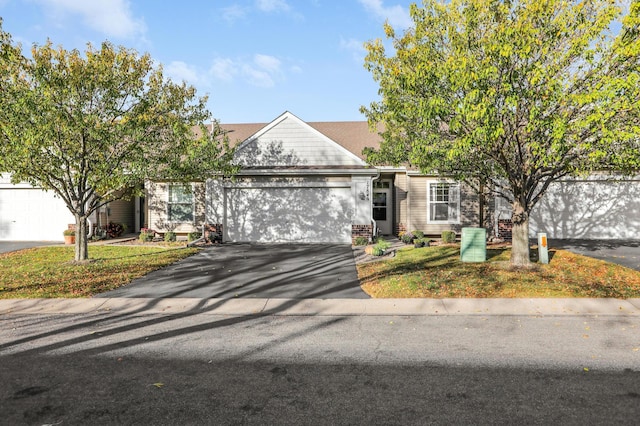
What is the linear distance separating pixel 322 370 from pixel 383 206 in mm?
17157

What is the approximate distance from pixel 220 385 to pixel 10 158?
10061mm

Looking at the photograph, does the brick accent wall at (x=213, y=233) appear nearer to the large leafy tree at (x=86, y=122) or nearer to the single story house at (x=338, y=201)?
the single story house at (x=338, y=201)

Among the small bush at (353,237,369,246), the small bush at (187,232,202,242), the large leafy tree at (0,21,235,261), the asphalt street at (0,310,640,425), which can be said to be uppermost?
the large leafy tree at (0,21,235,261)

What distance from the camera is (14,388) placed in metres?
4.52

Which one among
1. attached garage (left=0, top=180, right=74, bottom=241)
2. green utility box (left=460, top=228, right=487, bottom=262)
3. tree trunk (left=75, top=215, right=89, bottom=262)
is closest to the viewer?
green utility box (left=460, top=228, right=487, bottom=262)

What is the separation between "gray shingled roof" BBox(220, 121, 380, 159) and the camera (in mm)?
23141

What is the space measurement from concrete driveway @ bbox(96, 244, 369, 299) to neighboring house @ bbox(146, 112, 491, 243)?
2.93m

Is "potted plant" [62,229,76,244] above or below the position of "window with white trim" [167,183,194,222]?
below

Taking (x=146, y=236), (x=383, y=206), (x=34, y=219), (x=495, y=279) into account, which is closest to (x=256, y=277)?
(x=495, y=279)

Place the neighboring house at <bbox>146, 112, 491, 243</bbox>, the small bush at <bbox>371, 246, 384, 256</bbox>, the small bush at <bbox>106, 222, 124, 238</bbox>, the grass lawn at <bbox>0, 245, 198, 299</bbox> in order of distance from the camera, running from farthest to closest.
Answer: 1. the small bush at <bbox>106, 222, 124, 238</bbox>
2. the neighboring house at <bbox>146, 112, 491, 243</bbox>
3. the small bush at <bbox>371, 246, 384, 256</bbox>
4. the grass lawn at <bbox>0, 245, 198, 299</bbox>

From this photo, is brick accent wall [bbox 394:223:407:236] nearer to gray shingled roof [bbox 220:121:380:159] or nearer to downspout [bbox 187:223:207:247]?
gray shingled roof [bbox 220:121:380:159]

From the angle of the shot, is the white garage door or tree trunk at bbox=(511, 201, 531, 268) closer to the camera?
tree trunk at bbox=(511, 201, 531, 268)

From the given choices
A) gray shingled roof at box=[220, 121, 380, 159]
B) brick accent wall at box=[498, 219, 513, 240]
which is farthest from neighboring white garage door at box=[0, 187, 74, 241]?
brick accent wall at box=[498, 219, 513, 240]

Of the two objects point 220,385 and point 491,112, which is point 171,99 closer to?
point 491,112
